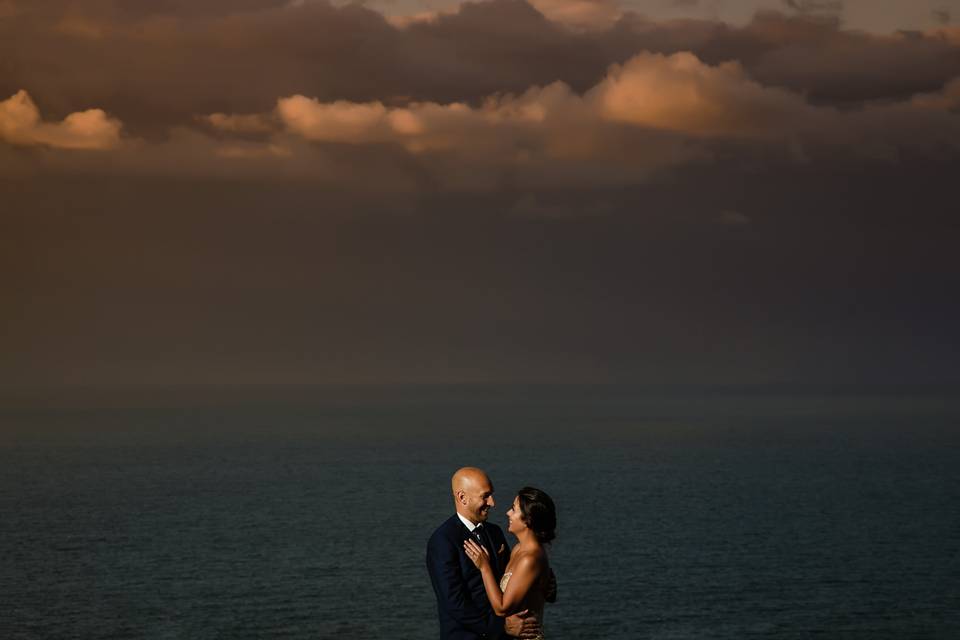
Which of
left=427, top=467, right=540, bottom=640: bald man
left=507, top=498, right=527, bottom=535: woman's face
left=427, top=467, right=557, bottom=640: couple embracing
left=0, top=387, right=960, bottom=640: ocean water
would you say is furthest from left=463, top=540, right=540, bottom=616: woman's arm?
left=0, top=387, right=960, bottom=640: ocean water

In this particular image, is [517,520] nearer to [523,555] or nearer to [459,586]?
[523,555]

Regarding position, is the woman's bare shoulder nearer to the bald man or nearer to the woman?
the woman

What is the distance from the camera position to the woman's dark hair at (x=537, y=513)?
33.1ft

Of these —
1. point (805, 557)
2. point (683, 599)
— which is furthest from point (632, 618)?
point (805, 557)

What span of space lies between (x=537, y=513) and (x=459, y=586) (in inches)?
40.6

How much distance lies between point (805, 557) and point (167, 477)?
314ft

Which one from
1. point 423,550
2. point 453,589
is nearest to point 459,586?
point 453,589

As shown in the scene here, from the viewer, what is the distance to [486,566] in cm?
1028

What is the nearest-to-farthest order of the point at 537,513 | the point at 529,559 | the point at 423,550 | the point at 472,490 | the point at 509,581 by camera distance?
the point at 472,490 → the point at 537,513 → the point at 529,559 → the point at 509,581 → the point at 423,550

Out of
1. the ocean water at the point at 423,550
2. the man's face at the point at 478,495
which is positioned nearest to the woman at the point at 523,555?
the man's face at the point at 478,495

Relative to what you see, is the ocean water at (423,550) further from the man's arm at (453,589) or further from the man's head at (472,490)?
the man's head at (472,490)

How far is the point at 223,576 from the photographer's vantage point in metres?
97.5

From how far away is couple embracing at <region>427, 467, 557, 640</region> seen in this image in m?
10.1

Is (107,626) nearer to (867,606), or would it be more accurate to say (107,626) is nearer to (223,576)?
(223,576)
